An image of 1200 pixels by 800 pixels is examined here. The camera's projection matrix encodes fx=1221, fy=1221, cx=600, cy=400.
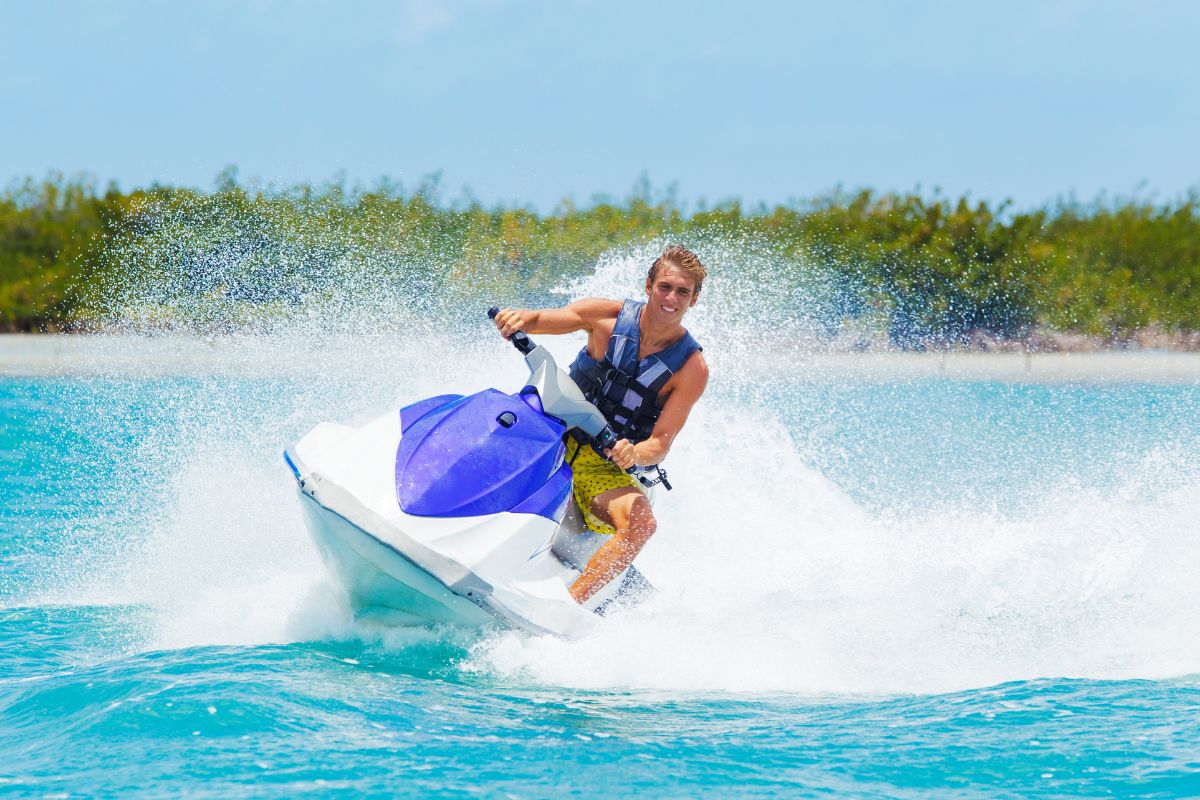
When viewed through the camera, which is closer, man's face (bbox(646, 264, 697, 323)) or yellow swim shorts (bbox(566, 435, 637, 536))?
man's face (bbox(646, 264, 697, 323))

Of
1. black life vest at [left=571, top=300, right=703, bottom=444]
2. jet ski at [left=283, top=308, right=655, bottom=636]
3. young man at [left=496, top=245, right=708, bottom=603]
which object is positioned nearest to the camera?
jet ski at [left=283, top=308, right=655, bottom=636]

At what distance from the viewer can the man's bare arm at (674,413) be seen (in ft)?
13.8

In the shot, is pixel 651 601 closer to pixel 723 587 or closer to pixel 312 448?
pixel 723 587

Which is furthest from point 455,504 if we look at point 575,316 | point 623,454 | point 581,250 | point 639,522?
point 581,250

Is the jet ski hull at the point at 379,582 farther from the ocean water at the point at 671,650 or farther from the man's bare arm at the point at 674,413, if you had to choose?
the man's bare arm at the point at 674,413

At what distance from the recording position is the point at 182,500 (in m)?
5.87

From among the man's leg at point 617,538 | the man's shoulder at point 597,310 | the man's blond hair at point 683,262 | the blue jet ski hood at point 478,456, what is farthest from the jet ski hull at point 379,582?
the man's blond hair at point 683,262

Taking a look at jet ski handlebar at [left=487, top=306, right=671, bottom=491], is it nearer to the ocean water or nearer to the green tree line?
the ocean water

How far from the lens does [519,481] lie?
3.90 m

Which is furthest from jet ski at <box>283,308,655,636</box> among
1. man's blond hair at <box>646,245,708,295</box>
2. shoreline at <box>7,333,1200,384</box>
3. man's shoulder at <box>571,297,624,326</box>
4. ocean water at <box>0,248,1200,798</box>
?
shoreline at <box>7,333,1200,384</box>

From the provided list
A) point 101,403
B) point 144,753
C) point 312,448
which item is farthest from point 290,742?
point 101,403

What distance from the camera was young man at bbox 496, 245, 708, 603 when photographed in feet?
13.7

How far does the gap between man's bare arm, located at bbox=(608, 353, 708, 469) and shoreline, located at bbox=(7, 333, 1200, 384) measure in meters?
9.99

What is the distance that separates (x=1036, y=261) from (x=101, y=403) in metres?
13.9
